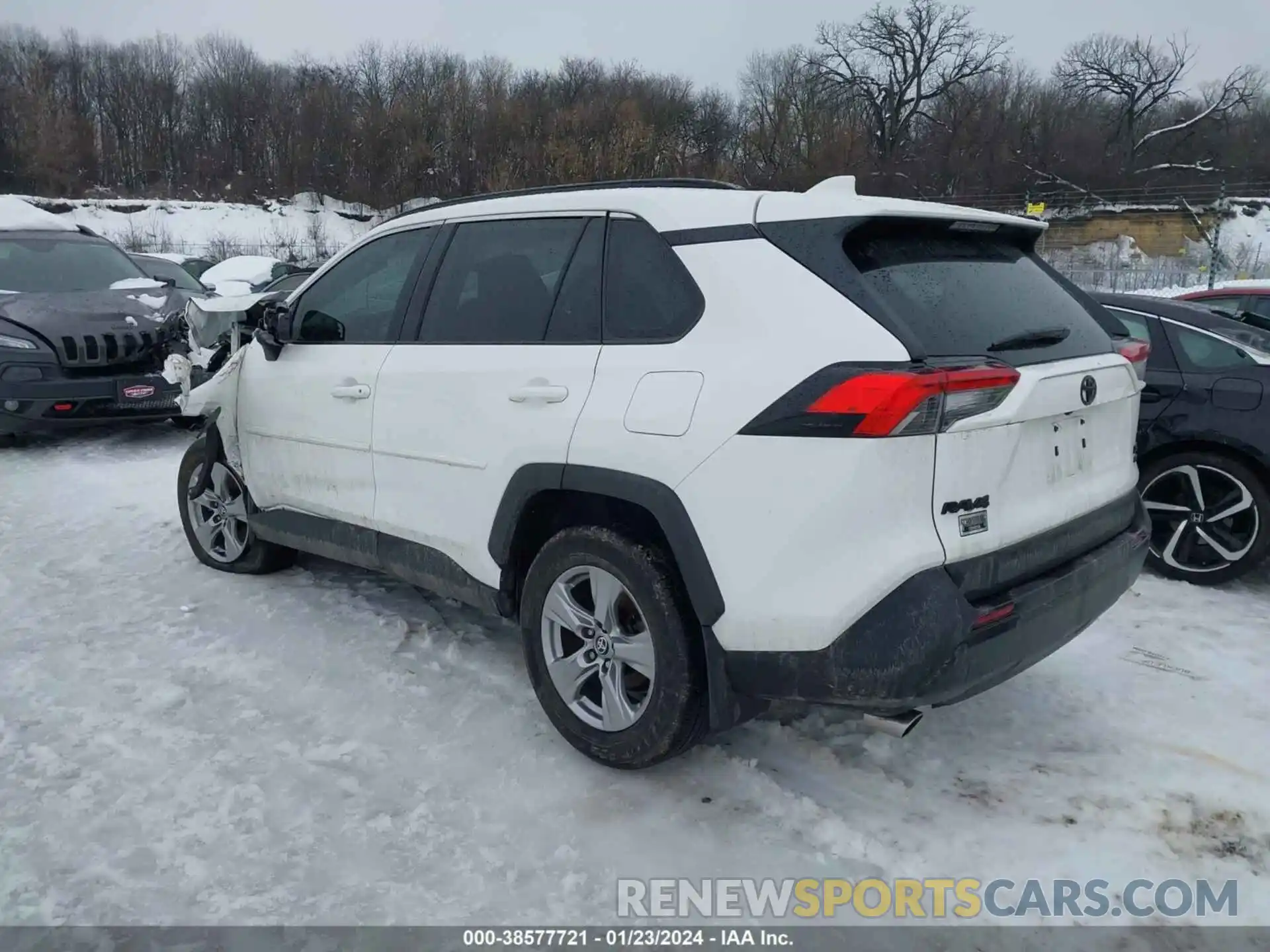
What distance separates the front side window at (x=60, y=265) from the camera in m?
7.92

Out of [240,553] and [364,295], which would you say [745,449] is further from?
[240,553]

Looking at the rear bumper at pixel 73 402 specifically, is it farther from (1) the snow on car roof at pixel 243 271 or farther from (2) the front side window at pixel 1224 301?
(1) the snow on car roof at pixel 243 271

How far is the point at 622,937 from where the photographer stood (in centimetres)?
229

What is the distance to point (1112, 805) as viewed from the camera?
2760 mm

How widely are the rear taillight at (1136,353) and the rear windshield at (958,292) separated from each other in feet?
0.30

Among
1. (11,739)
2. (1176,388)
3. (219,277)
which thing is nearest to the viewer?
(11,739)

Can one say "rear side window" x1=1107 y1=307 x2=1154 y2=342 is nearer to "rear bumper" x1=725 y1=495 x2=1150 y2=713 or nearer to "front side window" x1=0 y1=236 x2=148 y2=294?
"rear bumper" x1=725 y1=495 x2=1150 y2=713

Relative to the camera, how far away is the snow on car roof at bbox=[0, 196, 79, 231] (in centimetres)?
849

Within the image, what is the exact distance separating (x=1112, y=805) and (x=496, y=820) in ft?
6.26

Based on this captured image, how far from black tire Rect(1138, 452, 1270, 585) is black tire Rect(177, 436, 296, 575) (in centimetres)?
460

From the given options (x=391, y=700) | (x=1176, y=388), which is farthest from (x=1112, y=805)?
(x=1176, y=388)

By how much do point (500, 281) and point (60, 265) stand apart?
23.0ft

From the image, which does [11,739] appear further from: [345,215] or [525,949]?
[345,215]

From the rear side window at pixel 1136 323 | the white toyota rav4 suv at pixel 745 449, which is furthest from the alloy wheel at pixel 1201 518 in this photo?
the white toyota rav4 suv at pixel 745 449
